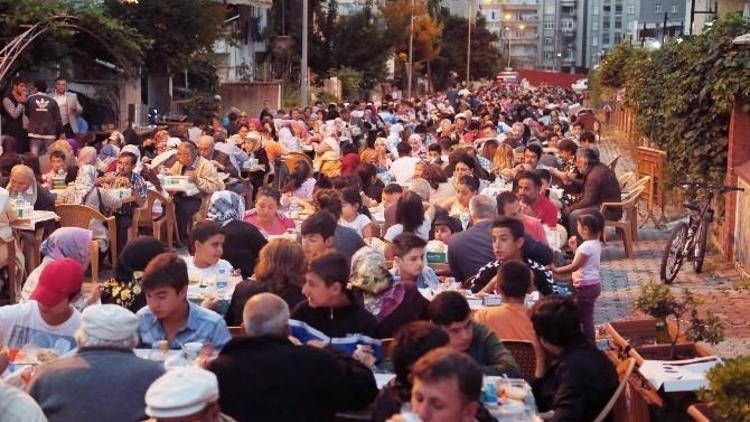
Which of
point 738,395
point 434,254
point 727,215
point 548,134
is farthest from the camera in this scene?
point 548,134

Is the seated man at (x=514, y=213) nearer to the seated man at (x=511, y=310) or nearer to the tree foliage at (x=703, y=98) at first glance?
the seated man at (x=511, y=310)

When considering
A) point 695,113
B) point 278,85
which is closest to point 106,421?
point 695,113

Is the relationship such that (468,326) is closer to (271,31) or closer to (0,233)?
(0,233)

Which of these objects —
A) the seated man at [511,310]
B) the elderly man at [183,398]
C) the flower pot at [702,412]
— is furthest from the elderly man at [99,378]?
the flower pot at [702,412]

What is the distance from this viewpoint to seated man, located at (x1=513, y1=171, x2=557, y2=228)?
13469 mm

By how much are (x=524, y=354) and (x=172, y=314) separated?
2086 millimetres

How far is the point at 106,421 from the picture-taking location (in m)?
5.98

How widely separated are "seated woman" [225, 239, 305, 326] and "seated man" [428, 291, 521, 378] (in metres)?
1.39

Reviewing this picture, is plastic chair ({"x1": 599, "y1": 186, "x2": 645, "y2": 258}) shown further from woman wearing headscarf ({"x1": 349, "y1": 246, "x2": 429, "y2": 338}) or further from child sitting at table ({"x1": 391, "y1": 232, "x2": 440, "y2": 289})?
woman wearing headscarf ({"x1": 349, "y1": 246, "x2": 429, "y2": 338})

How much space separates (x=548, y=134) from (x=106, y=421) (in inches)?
841

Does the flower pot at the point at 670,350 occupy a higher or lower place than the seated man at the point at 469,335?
lower

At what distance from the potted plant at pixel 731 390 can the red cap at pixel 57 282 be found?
11.7 feet

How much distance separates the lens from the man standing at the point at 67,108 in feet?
80.5

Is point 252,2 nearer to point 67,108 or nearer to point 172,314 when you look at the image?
point 67,108
